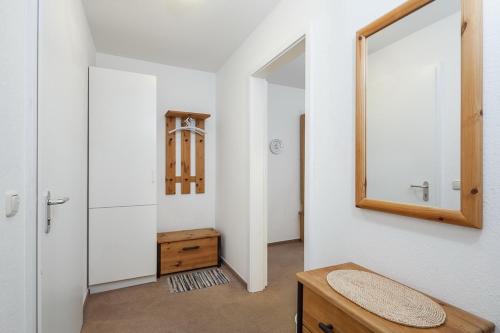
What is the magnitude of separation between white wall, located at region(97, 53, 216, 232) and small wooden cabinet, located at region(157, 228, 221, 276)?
29cm

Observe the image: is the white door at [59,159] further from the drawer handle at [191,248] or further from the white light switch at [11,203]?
the drawer handle at [191,248]

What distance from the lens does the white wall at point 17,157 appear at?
2.56 ft

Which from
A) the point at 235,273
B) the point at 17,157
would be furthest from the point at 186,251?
the point at 17,157

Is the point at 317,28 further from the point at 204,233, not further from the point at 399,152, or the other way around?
the point at 204,233

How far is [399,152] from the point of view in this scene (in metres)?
1.11

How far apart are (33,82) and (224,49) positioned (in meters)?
2.17

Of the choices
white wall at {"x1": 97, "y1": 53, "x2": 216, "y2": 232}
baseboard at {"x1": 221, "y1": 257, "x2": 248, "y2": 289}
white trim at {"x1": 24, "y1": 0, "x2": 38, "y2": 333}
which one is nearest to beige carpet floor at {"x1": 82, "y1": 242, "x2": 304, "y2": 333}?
baseboard at {"x1": 221, "y1": 257, "x2": 248, "y2": 289}

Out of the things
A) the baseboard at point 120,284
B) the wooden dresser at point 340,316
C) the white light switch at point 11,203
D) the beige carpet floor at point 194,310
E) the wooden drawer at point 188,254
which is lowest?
the beige carpet floor at point 194,310

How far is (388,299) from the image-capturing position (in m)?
0.89

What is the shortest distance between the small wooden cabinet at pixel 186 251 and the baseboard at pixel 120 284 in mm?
134

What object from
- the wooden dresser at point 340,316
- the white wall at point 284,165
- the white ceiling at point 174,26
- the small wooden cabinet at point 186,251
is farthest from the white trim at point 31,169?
the white wall at point 284,165

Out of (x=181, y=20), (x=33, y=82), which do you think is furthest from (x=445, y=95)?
(x=181, y=20)

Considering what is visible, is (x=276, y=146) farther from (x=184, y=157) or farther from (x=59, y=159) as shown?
(x=59, y=159)

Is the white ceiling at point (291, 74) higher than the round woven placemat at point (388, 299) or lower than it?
higher
